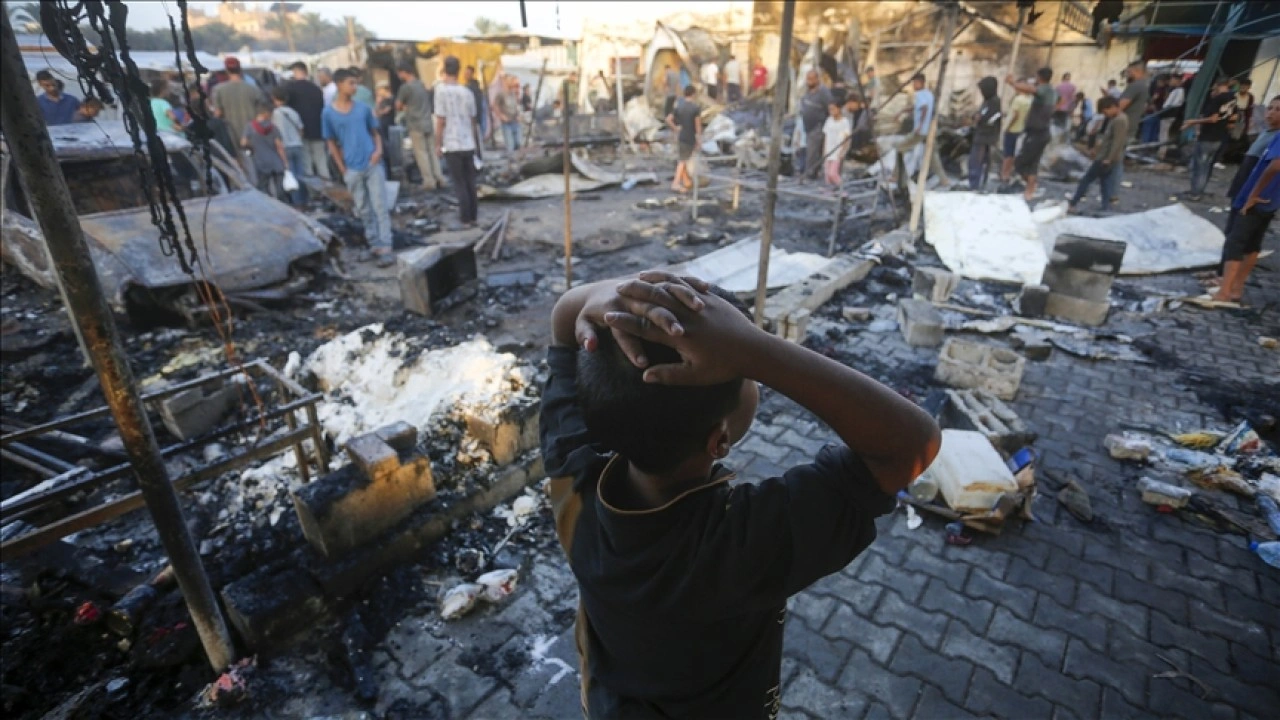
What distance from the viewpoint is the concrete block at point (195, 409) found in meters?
4.36

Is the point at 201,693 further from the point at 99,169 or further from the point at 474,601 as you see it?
the point at 99,169

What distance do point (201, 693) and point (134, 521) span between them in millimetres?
1707

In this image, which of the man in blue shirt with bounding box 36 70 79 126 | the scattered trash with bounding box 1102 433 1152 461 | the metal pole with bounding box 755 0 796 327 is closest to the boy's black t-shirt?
the metal pole with bounding box 755 0 796 327

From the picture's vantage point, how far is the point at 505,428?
380cm

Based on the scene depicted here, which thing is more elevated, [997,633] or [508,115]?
[508,115]

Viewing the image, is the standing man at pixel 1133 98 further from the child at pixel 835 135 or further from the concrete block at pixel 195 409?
the concrete block at pixel 195 409

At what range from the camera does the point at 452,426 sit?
13.3 ft

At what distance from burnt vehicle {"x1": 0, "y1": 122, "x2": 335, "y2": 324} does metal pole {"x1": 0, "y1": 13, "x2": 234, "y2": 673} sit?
410 centimetres

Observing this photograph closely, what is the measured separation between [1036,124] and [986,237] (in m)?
4.82

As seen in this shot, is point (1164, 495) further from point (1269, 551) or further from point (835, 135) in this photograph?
point (835, 135)

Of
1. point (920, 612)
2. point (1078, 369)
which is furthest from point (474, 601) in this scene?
point (1078, 369)

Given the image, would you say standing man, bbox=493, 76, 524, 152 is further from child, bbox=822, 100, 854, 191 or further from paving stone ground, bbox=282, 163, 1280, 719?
paving stone ground, bbox=282, 163, 1280, 719

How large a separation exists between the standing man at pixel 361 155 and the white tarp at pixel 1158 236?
9144 mm

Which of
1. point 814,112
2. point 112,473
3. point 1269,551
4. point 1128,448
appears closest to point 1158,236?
point 1128,448
